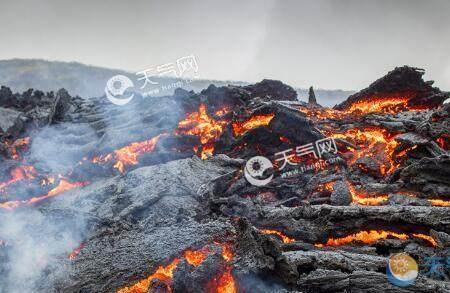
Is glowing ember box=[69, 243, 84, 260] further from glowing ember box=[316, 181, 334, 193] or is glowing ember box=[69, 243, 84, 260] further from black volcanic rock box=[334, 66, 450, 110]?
black volcanic rock box=[334, 66, 450, 110]

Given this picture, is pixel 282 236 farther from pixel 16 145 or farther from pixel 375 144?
pixel 16 145

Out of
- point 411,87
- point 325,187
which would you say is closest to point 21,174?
point 325,187

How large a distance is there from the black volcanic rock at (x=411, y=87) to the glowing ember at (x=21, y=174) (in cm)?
1651

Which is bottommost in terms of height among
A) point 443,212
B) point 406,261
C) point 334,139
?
point 406,261

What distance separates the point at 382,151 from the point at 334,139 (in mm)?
2020

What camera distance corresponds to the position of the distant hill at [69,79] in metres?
42.7

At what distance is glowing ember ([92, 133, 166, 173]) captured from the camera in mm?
16188

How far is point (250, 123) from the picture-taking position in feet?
59.2

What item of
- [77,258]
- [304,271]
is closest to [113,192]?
[77,258]

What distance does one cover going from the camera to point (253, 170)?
15.1 meters

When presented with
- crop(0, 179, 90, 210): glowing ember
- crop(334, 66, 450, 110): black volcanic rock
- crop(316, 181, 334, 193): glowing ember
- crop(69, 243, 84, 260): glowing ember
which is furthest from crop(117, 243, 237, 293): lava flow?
crop(334, 66, 450, 110): black volcanic rock

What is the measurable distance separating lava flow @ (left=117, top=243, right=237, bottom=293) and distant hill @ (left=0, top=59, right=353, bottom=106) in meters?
33.9

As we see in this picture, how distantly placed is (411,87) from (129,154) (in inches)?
555

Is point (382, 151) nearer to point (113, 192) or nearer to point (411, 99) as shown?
point (411, 99)
